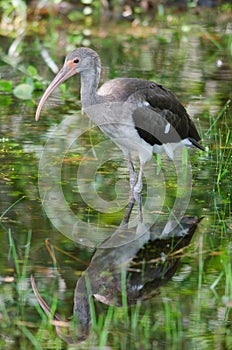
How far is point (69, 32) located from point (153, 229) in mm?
8997

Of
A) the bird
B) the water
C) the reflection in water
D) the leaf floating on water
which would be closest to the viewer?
the water

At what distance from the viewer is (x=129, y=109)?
25.7ft

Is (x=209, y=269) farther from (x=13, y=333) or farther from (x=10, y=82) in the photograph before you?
(x=10, y=82)

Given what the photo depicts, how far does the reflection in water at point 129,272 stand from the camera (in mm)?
5645

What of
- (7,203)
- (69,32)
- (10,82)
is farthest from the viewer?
(69,32)

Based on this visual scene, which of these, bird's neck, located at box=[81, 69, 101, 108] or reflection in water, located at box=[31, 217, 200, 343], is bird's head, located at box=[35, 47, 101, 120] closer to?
bird's neck, located at box=[81, 69, 101, 108]

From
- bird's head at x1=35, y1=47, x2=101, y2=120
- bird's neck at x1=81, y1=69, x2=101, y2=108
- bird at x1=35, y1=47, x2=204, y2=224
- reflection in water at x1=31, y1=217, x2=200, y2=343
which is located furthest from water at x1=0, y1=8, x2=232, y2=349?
bird's head at x1=35, y1=47, x2=101, y2=120

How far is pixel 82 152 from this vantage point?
9102mm

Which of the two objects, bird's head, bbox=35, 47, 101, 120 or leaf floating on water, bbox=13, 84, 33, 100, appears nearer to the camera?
bird's head, bbox=35, 47, 101, 120

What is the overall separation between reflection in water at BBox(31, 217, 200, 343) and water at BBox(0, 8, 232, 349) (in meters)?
0.05

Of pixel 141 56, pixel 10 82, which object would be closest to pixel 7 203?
pixel 10 82

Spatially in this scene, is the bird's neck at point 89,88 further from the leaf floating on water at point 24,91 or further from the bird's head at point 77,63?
the leaf floating on water at point 24,91

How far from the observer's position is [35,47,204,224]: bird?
7805mm

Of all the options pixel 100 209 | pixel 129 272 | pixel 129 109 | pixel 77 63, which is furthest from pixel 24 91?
pixel 129 272
